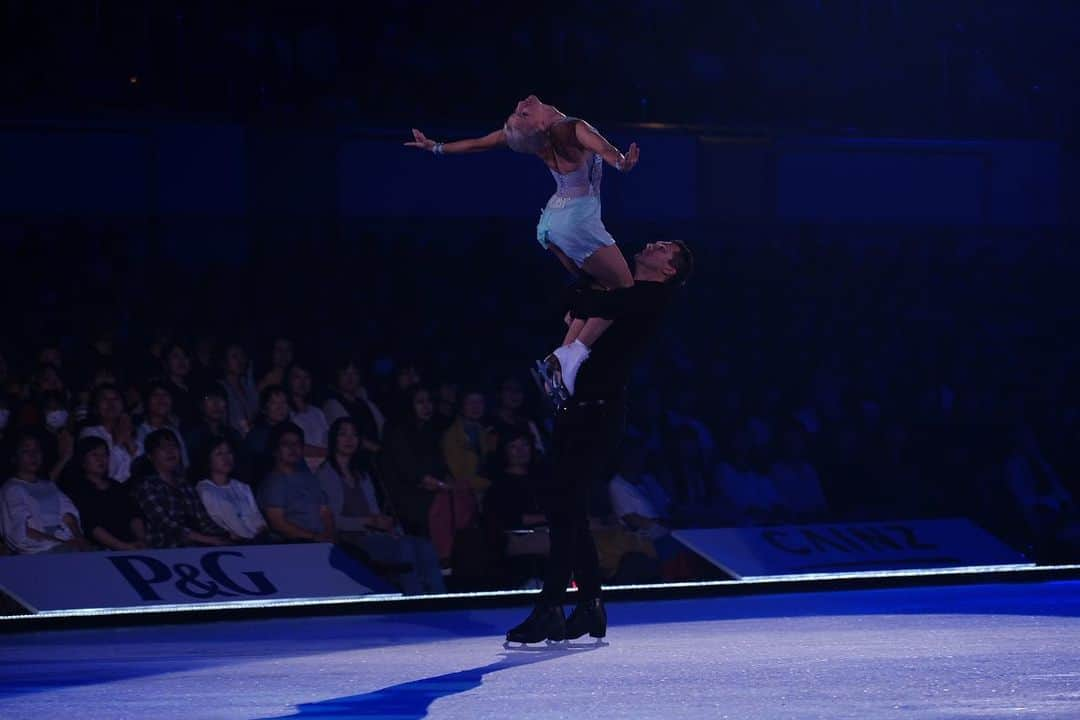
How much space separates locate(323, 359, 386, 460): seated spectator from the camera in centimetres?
933

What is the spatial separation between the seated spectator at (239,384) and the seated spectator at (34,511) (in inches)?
74.3

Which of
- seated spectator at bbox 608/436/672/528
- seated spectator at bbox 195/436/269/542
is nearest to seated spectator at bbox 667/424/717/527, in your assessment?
seated spectator at bbox 608/436/672/528

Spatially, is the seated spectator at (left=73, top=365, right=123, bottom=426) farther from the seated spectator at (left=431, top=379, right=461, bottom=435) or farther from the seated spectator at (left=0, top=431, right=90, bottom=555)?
the seated spectator at (left=431, top=379, right=461, bottom=435)

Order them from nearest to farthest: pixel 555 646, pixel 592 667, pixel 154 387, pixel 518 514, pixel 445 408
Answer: pixel 592 667, pixel 555 646, pixel 518 514, pixel 154 387, pixel 445 408

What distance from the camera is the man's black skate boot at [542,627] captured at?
498cm

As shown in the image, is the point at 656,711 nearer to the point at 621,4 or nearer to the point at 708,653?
the point at 708,653

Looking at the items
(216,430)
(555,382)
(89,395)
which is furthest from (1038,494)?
(555,382)

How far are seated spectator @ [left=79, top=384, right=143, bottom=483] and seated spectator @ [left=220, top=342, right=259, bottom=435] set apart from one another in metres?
0.99

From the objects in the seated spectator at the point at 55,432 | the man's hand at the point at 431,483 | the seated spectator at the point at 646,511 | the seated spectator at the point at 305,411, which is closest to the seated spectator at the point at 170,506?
the seated spectator at the point at 55,432

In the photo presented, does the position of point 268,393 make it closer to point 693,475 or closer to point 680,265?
point 693,475

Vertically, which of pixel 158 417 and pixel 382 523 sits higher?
pixel 158 417

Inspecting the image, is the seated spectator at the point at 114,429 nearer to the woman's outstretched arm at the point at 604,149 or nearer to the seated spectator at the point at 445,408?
the seated spectator at the point at 445,408

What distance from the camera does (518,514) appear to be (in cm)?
809

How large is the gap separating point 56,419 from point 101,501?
3.97 ft
